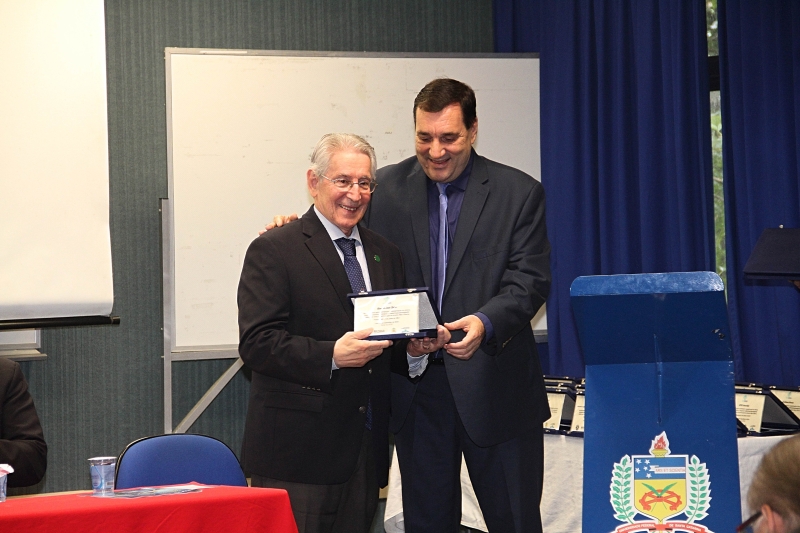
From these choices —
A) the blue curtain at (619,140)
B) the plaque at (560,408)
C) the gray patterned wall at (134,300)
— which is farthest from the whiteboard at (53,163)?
the blue curtain at (619,140)

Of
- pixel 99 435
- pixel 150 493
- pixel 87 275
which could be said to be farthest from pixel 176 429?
pixel 150 493

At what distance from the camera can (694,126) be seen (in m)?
4.66

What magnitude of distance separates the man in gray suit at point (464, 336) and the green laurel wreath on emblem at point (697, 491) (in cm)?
67

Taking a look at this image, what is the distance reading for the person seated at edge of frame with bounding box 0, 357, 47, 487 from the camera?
3133 mm

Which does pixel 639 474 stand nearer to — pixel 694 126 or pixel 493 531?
pixel 493 531

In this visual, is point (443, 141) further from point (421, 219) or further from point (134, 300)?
point (134, 300)

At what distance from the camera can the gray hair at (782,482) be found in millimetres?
1242

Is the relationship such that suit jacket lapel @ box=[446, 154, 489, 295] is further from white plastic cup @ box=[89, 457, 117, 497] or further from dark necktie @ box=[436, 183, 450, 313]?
white plastic cup @ box=[89, 457, 117, 497]

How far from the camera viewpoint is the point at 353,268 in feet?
9.09

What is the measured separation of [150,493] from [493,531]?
1232 mm

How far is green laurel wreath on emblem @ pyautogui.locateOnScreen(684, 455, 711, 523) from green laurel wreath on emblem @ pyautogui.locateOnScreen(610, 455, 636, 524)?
0.15 m

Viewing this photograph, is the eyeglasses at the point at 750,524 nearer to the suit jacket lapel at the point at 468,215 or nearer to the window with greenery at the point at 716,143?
the suit jacket lapel at the point at 468,215

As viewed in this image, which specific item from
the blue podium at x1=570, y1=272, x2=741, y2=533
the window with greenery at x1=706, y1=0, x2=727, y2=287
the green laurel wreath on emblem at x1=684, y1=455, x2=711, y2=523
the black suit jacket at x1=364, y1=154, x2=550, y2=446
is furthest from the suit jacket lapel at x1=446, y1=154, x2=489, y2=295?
the window with greenery at x1=706, y1=0, x2=727, y2=287

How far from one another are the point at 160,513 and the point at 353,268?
1.00 meters
